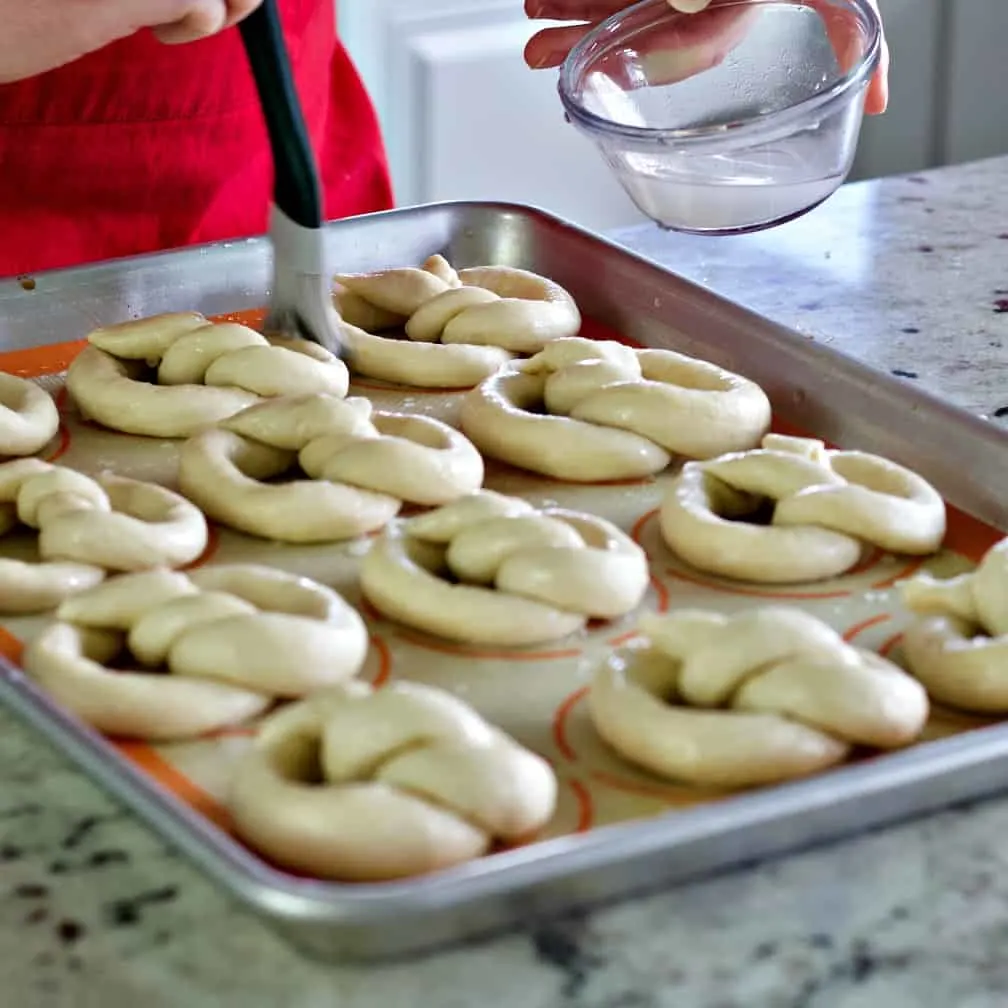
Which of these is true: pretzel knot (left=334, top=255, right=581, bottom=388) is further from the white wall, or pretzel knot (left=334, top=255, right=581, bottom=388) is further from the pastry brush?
the white wall

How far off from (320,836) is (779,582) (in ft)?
1.15

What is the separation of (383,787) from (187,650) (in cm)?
16

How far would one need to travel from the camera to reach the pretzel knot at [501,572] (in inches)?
34.4

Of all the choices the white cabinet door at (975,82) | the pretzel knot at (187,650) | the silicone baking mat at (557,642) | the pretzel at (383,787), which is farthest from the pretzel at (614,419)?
the white cabinet door at (975,82)

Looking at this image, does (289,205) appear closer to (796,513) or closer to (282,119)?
(282,119)

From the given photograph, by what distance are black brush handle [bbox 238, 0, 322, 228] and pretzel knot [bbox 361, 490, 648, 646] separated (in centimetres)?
28

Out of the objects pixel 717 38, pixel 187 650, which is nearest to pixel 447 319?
pixel 717 38

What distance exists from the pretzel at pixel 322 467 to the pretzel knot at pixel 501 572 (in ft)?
0.21

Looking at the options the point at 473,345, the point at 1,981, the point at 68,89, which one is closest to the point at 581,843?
the point at 1,981

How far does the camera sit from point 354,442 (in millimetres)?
1032

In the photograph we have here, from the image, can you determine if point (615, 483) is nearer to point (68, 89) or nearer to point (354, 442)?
point (354, 442)

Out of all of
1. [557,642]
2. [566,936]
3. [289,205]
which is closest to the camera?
[566,936]

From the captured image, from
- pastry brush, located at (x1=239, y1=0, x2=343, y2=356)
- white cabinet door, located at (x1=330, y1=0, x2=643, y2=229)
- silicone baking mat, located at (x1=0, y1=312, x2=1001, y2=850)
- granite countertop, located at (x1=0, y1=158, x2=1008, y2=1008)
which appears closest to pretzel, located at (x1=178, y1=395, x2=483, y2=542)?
silicone baking mat, located at (x1=0, y1=312, x2=1001, y2=850)

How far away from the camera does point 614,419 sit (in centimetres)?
108
